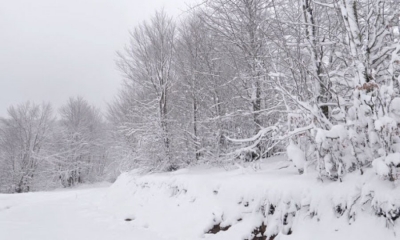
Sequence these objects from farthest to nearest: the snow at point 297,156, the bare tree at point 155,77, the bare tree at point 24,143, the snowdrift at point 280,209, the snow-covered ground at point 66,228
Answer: the bare tree at point 24,143 → the bare tree at point 155,77 → the snow-covered ground at point 66,228 → the snow at point 297,156 → the snowdrift at point 280,209

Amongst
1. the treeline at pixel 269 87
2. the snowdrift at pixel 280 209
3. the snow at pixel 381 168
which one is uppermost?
the treeline at pixel 269 87

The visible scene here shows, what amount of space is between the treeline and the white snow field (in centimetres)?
34

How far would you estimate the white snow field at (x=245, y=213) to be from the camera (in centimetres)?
303

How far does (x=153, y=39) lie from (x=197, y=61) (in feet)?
10.3

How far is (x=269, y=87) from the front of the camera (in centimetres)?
765

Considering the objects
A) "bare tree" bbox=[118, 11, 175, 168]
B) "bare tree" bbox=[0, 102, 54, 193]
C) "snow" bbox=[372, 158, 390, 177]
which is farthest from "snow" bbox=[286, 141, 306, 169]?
"bare tree" bbox=[0, 102, 54, 193]

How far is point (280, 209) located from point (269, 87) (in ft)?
14.1

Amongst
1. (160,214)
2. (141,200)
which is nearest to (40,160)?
(141,200)

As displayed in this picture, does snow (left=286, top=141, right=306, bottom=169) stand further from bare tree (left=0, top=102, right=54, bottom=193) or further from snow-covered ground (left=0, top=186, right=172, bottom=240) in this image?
bare tree (left=0, top=102, right=54, bottom=193)

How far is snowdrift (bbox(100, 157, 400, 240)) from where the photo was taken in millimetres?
2945

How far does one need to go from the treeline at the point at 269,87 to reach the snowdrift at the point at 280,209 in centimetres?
29

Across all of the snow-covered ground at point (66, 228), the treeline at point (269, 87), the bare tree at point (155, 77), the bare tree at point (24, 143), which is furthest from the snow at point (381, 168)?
the bare tree at point (24, 143)

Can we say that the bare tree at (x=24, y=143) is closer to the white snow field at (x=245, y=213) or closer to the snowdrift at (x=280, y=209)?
the white snow field at (x=245, y=213)

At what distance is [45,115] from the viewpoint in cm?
3269
